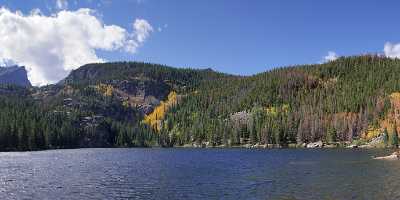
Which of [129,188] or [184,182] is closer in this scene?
[129,188]

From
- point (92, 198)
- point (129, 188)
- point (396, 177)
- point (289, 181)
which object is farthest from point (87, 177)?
point (396, 177)

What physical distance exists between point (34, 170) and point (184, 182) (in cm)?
4087

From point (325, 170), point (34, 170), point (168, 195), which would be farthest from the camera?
point (34, 170)

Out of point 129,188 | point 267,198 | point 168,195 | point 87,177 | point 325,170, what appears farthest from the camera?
point 325,170

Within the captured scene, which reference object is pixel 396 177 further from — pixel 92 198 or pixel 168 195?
pixel 92 198

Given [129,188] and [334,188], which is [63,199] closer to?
[129,188]

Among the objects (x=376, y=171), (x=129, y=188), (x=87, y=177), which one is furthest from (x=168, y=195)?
(x=376, y=171)

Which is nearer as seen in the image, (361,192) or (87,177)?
(361,192)

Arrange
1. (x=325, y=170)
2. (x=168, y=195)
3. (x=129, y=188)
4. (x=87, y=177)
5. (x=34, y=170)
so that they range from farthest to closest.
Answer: (x=34, y=170) → (x=325, y=170) → (x=87, y=177) → (x=129, y=188) → (x=168, y=195)

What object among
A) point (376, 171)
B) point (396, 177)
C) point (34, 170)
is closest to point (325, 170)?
point (376, 171)

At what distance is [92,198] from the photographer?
208ft

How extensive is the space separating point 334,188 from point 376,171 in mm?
27653

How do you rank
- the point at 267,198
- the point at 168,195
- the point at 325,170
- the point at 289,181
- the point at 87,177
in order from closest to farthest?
the point at 267,198
the point at 168,195
the point at 289,181
the point at 87,177
the point at 325,170

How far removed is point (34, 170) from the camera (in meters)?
105
